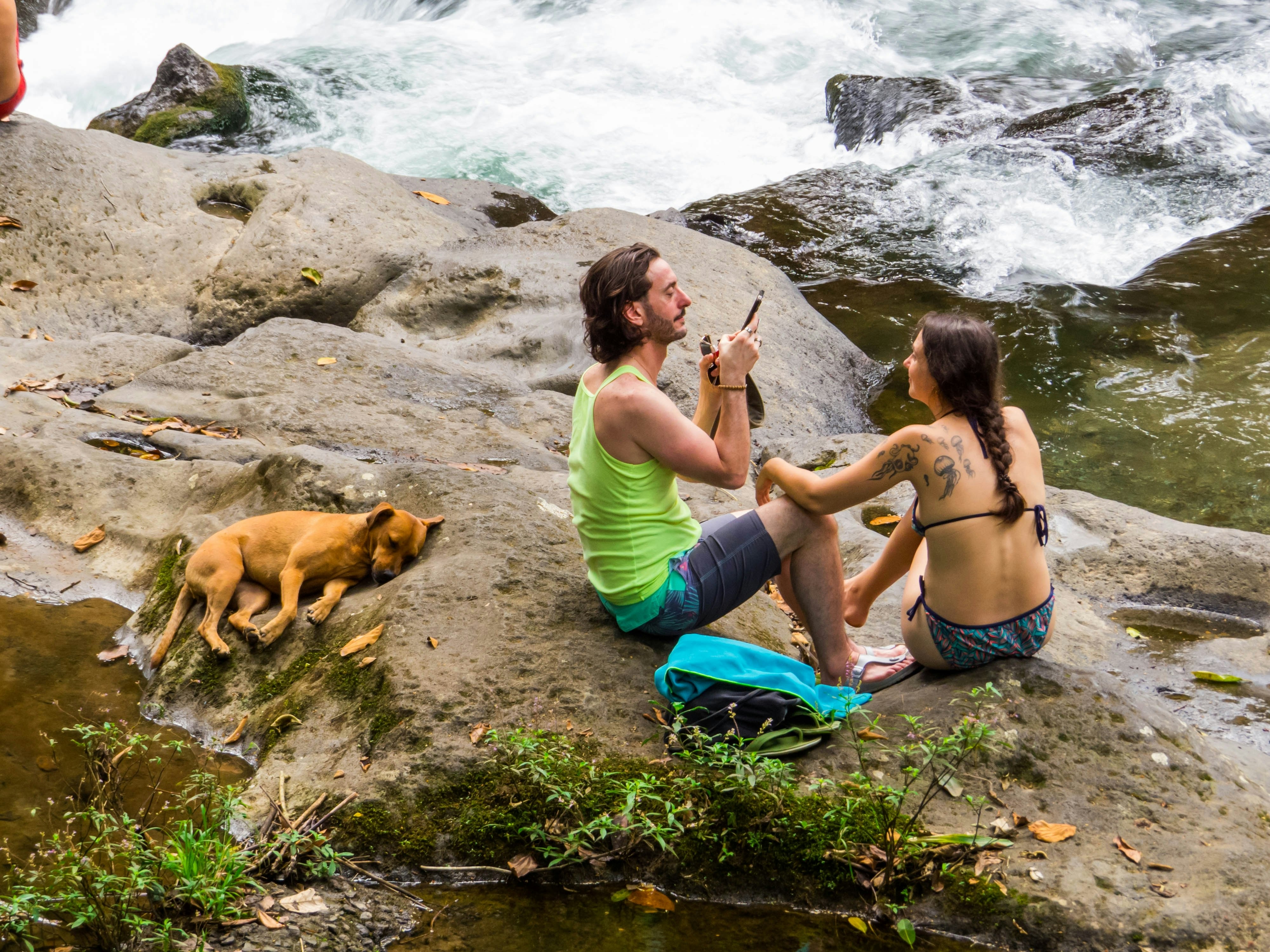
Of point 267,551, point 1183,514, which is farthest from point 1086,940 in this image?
point 1183,514

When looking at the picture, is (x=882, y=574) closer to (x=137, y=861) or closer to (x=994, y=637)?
(x=994, y=637)

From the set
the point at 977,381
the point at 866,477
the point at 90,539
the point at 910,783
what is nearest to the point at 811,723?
the point at 910,783

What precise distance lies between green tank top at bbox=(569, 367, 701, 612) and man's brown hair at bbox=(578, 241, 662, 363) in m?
0.11

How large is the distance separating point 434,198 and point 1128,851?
30.5ft

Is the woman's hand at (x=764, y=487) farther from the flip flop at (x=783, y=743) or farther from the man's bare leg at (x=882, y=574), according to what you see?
the flip flop at (x=783, y=743)

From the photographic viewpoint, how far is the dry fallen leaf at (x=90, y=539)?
4.93 metres

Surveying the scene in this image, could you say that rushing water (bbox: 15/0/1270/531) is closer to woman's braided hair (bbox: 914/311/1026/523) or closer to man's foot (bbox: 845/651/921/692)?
man's foot (bbox: 845/651/921/692)

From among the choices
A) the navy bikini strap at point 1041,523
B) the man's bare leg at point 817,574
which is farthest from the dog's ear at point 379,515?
the navy bikini strap at point 1041,523

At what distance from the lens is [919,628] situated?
12.5 feet

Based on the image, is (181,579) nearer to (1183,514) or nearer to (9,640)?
(9,640)

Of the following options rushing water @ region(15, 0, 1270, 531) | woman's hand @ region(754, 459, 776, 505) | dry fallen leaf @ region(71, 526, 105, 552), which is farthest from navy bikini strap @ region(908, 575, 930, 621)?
rushing water @ region(15, 0, 1270, 531)

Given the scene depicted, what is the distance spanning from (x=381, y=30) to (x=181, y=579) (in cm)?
1623

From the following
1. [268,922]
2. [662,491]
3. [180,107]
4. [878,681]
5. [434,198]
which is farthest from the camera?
[180,107]

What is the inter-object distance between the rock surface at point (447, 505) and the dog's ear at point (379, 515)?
25 cm
